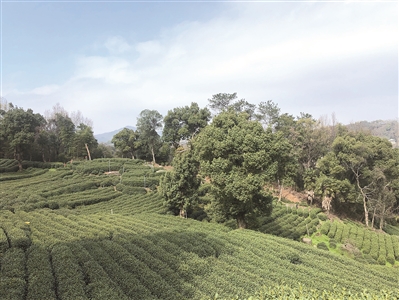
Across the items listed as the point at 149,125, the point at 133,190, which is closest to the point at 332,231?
the point at 133,190

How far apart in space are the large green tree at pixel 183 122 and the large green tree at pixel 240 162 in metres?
25.4

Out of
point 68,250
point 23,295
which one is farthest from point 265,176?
point 23,295

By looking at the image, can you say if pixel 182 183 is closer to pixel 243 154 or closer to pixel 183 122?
pixel 243 154

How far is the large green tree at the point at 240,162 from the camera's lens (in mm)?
15469

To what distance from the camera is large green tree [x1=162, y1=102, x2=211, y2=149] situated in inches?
1678

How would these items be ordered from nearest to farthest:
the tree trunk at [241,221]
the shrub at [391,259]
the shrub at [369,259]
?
the tree trunk at [241,221] < the shrub at [369,259] < the shrub at [391,259]

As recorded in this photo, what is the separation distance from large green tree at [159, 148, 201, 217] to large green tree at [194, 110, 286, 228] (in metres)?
4.98

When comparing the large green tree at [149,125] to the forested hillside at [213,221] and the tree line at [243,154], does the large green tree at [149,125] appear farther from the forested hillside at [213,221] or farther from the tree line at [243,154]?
the forested hillside at [213,221]

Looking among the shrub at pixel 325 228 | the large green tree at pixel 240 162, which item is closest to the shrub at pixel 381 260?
the shrub at pixel 325 228

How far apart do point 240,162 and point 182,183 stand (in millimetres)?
7142

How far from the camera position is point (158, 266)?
9.23 m

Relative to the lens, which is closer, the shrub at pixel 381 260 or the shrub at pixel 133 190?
the shrub at pixel 381 260

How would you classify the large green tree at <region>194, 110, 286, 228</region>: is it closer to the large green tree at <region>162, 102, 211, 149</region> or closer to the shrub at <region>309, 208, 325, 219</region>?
the shrub at <region>309, 208, 325, 219</region>

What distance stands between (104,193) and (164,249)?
21.0m
